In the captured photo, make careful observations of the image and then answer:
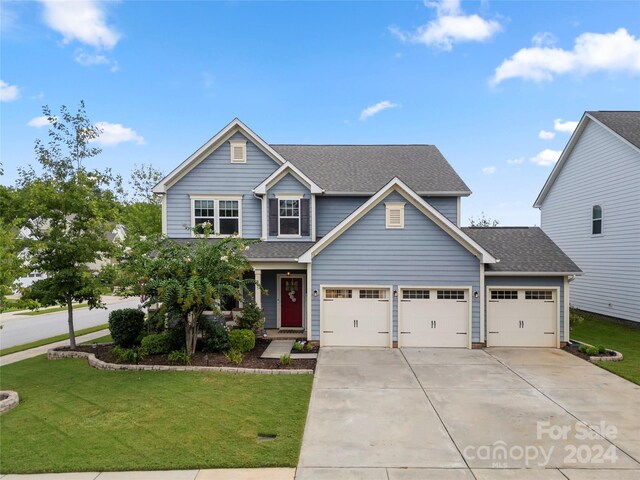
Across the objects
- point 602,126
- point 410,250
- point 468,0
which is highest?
point 468,0

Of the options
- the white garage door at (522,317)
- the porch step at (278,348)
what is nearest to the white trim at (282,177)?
the porch step at (278,348)

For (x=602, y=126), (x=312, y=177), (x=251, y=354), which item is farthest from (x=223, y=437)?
(x=602, y=126)

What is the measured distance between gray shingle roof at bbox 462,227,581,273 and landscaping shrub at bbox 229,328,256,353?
8.50 metres

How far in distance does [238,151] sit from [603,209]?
57.6ft

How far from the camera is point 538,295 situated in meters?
12.6

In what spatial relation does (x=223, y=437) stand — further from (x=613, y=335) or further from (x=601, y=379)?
(x=613, y=335)

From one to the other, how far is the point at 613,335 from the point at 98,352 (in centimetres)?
1936

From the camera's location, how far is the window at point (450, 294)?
1262 centimetres

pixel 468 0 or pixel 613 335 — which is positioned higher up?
pixel 468 0

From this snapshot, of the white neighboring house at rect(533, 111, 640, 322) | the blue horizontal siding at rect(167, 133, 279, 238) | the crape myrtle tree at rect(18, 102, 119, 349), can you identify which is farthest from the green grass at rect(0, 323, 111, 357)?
the white neighboring house at rect(533, 111, 640, 322)

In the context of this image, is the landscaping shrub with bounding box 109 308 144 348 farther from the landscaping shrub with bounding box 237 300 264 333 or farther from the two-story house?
the two-story house

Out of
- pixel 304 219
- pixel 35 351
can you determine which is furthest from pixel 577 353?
pixel 35 351

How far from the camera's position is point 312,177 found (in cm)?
1586

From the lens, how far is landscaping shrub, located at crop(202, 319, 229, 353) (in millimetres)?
11609
